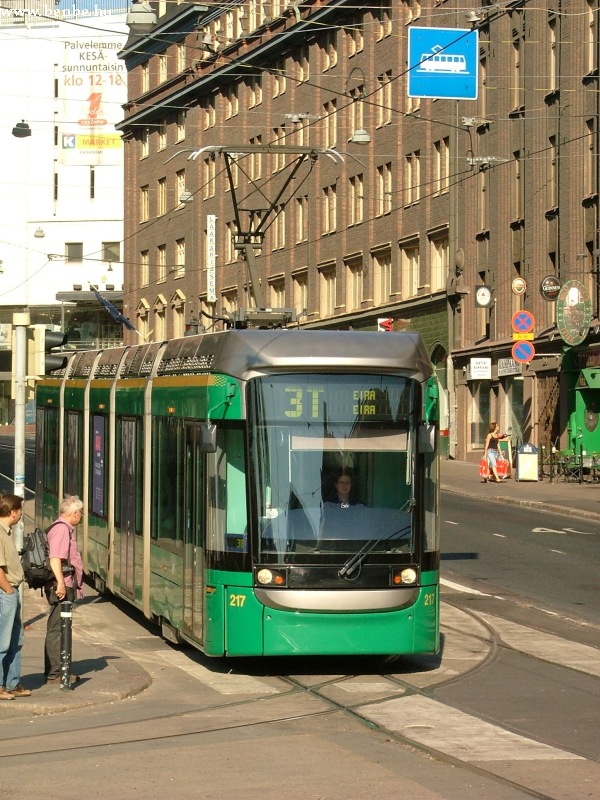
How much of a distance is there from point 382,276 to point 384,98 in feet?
21.5

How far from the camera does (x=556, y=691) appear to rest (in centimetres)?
1220

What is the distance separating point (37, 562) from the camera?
483 inches

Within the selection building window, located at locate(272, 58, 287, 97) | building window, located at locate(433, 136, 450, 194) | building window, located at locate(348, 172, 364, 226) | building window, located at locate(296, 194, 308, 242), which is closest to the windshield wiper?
building window, located at locate(433, 136, 450, 194)

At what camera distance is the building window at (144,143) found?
83812 mm

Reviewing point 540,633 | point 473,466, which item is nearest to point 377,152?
point 473,466

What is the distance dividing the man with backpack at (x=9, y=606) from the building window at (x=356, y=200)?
160 ft

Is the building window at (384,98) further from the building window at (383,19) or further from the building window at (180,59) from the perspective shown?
the building window at (180,59)

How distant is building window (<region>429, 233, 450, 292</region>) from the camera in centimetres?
5347

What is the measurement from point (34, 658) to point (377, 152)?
46196 mm

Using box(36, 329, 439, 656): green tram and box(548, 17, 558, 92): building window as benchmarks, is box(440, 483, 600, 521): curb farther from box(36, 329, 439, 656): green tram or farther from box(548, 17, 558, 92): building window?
box(36, 329, 439, 656): green tram

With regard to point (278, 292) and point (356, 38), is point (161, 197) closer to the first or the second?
point (278, 292)

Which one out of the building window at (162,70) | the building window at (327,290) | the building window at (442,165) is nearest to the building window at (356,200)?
the building window at (327,290)

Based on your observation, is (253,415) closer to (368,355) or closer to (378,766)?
(368,355)

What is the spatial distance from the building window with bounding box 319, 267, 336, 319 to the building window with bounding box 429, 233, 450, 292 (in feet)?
30.9
